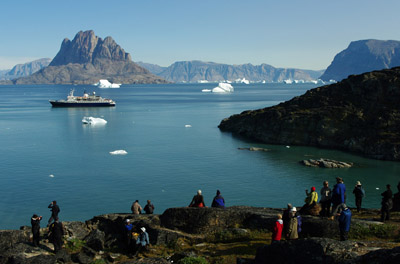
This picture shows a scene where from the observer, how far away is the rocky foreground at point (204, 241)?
44.1 feet

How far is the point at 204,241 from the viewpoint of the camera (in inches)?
724

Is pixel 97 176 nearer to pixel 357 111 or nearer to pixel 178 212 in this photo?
pixel 178 212

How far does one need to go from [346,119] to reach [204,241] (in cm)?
5769

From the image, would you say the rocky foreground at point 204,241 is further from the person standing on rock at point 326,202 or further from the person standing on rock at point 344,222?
the person standing on rock at point 326,202

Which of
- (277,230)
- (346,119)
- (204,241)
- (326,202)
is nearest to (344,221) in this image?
(277,230)

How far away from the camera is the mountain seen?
208 feet

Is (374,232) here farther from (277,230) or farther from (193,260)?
(193,260)

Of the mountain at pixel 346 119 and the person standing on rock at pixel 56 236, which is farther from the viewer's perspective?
the mountain at pixel 346 119

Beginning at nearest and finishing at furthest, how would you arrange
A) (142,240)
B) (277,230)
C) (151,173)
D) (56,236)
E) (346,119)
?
(277,230) < (142,240) < (56,236) < (151,173) < (346,119)

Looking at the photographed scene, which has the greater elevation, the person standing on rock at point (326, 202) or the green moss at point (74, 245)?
the person standing on rock at point (326, 202)

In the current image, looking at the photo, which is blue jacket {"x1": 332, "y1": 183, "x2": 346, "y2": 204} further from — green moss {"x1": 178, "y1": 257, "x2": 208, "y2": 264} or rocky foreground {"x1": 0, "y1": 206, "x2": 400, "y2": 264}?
green moss {"x1": 178, "y1": 257, "x2": 208, "y2": 264}

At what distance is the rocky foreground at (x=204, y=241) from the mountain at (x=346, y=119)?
45338 mm

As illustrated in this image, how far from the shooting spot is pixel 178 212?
19672 millimetres

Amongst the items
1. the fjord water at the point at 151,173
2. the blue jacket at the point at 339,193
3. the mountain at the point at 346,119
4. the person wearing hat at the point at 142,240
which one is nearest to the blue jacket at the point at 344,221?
the blue jacket at the point at 339,193
